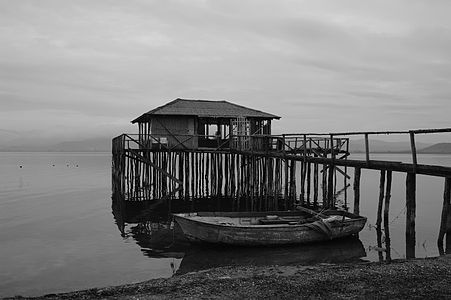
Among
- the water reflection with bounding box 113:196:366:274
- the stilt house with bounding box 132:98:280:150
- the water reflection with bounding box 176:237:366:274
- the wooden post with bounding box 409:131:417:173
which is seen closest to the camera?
the water reflection with bounding box 176:237:366:274

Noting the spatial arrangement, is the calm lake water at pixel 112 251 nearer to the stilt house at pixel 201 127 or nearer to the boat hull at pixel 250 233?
the boat hull at pixel 250 233

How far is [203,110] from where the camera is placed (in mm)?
30891

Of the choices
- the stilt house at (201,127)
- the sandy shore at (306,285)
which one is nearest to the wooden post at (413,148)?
the sandy shore at (306,285)

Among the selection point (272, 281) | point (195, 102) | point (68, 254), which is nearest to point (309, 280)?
point (272, 281)

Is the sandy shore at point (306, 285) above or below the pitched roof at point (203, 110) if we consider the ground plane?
below

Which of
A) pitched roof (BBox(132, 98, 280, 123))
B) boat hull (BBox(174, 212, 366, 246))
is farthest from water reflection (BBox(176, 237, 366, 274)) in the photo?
pitched roof (BBox(132, 98, 280, 123))

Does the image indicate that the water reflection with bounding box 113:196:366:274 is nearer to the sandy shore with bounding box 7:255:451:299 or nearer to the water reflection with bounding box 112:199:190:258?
the water reflection with bounding box 112:199:190:258

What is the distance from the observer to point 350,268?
1084 centimetres

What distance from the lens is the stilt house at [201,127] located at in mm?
29406

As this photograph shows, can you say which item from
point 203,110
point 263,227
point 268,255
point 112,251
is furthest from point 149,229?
point 203,110

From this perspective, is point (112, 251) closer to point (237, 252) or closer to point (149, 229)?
point (149, 229)

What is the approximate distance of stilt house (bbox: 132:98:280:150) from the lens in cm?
2941

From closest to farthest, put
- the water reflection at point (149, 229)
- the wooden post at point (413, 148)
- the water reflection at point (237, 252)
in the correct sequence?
the water reflection at point (237, 252), the wooden post at point (413, 148), the water reflection at point (149, 229)

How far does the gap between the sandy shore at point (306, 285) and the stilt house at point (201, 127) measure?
59.3ft
